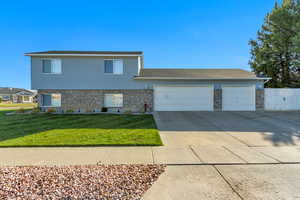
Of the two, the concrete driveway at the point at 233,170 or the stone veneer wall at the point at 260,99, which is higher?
the stone veneer wall at the point at 260,99

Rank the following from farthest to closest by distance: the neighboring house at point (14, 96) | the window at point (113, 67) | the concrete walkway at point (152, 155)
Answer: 1. the neighboring house at point (14, 96)
2. the window at point (113, 67)
3. the concrete walkway at point (152, 155)

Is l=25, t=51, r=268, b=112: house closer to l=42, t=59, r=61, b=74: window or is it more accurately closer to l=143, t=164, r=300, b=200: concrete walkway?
l=42, t=59, r=61, b=74: window

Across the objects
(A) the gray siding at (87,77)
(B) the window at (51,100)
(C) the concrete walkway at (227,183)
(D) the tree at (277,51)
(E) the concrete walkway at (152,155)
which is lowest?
(C) the concrete walkway at (227,183)

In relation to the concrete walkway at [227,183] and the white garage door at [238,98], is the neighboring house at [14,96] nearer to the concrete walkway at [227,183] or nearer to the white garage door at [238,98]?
the white garage door at [238,98]

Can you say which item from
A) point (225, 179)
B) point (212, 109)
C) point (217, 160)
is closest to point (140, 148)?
point (217, 160)

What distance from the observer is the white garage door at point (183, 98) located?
13450mm

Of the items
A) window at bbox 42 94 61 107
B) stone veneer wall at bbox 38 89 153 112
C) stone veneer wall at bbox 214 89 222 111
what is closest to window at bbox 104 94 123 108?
stone veneer wall at bbox 38 89 153 112

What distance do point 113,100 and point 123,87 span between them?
1564 mm

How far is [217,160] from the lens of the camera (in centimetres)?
401

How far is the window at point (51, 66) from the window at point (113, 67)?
406 cm

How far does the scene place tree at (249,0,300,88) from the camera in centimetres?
1598

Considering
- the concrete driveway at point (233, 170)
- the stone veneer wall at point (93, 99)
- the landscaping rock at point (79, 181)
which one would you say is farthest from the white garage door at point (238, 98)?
the landscaping rock at point (79, 181)

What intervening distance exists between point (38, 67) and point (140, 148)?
13052 mm

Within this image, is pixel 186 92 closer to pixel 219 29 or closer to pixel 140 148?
pixel 219 29
